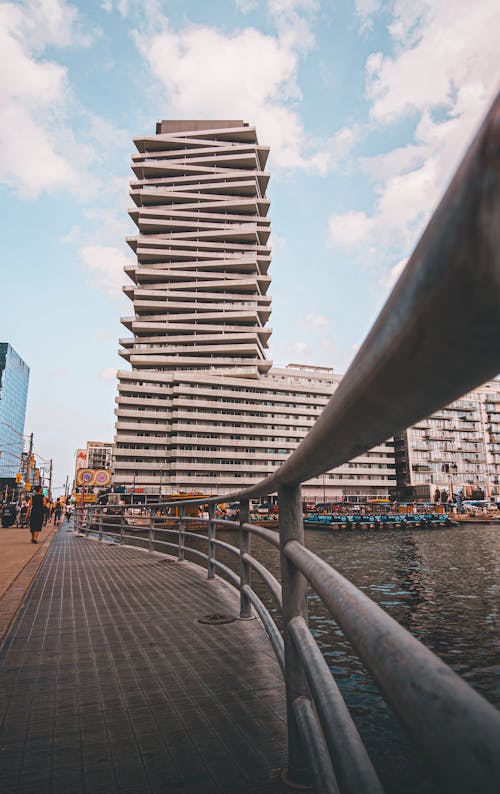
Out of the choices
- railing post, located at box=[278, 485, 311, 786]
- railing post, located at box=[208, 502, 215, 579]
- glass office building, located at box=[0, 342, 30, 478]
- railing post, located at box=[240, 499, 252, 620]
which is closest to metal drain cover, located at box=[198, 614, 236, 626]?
railing post, located at box=[240, 499, 252, 620]

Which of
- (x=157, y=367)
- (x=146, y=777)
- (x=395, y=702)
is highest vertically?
(x=157, y=367)

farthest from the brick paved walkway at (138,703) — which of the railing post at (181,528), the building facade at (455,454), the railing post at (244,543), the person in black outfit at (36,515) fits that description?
the building facade at (455,454)

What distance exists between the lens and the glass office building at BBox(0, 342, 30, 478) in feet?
394

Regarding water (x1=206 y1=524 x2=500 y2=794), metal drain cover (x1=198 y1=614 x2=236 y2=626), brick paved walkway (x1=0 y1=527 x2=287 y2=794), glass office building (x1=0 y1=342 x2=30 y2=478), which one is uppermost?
glass office building (x1=0 y1=342 x2=30 y2=478)

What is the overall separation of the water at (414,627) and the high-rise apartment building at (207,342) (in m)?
48.7

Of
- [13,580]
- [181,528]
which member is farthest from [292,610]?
[13,580]

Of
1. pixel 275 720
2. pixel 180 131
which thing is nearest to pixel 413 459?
pixel 180 131

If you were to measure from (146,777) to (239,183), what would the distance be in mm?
99485

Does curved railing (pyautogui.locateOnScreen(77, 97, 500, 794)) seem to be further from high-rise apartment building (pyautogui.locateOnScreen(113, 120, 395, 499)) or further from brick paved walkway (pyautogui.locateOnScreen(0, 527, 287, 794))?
high-rise apartment building (pyautogui.locateOnScreen(113, 120, 395, 499))

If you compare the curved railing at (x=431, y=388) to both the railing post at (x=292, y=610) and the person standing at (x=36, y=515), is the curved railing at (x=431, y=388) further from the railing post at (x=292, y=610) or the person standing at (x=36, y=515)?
the person standing at (x=36, y=515)

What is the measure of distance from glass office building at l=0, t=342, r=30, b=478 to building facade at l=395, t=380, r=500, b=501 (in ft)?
281

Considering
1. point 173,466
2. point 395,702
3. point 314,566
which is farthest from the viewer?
point 173,466

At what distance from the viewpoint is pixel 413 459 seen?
87.4 metres

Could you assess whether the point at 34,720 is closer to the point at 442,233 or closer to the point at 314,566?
the point at 314,566
